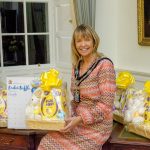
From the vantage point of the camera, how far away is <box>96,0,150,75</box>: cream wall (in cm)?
299

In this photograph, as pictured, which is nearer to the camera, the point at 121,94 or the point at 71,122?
the point at 71,122

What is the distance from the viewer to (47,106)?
185 cm

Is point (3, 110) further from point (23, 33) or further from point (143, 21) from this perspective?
point (23, 33)

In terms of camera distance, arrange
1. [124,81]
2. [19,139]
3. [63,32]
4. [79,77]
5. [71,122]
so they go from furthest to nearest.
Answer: [63,32] → [124,81] → [19,139] → [79,77] → [71,122]

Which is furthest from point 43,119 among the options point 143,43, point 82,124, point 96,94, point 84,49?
point 143,43

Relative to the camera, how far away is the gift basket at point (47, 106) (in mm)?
1823

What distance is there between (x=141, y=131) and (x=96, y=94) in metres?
0.36

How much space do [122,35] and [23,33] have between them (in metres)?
1.24

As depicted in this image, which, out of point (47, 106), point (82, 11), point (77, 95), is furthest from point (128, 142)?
point (82, 11)

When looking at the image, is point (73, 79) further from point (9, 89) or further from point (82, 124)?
point (9, 89)

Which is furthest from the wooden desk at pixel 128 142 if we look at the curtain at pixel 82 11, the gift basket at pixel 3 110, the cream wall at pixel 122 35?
the curtain at pixel 82 11

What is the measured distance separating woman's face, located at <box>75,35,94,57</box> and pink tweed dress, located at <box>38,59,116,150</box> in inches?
4.8

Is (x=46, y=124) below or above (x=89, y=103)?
below

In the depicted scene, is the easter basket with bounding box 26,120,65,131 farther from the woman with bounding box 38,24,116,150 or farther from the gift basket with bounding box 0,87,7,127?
the gift basket with bounding box 0,87,7,127
